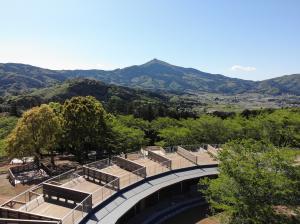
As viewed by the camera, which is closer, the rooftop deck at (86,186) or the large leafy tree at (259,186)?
the large leafy tree at (259,186)

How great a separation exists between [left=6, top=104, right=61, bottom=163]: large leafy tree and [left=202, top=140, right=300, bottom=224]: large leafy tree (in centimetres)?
3134

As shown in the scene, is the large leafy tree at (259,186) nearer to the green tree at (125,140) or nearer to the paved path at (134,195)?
the paved path at (134,195)

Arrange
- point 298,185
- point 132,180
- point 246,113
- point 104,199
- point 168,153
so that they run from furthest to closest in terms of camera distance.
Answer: point 246,113, point 168,153, point 132,180, point 104,199, point 298,185

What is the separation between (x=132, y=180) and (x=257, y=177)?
42.4 ft

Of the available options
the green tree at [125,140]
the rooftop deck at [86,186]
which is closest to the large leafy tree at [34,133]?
the green tree at [125,140]

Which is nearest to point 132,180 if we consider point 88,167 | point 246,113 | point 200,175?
point 88,167

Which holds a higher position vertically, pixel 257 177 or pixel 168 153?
pixel 257 177

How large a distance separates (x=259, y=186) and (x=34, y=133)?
1417 inches

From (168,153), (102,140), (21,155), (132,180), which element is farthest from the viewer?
(102,140)

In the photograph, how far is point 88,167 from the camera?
33625 mm

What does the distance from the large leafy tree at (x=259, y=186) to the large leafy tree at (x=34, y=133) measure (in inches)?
1234

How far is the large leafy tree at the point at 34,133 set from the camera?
4866cm

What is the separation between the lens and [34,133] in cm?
5009

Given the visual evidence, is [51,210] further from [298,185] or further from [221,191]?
[298,185]
